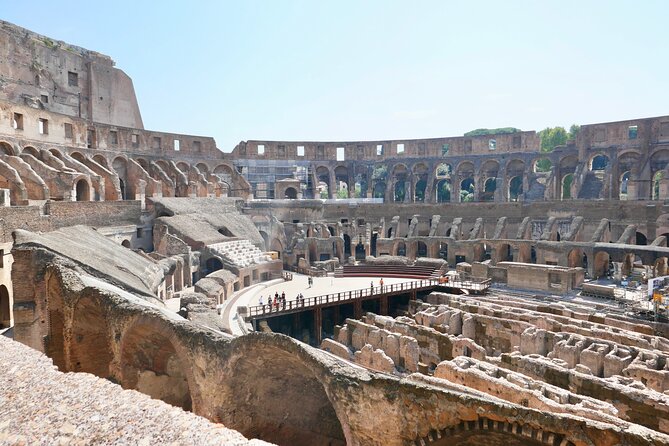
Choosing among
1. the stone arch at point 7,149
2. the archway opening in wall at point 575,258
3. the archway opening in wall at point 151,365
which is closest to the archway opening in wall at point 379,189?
the archway opening in wall at point 575,258

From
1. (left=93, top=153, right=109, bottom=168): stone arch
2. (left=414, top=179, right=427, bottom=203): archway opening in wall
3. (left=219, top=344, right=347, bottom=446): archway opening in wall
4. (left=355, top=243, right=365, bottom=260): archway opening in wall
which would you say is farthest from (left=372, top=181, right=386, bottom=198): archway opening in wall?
(left=219, top=344, right=347, bottom=446): archway opening in wall

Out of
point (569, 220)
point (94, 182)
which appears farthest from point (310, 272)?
point (569, 220)

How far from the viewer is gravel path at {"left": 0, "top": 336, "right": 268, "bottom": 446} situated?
520cm

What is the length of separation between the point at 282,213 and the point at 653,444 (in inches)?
1396

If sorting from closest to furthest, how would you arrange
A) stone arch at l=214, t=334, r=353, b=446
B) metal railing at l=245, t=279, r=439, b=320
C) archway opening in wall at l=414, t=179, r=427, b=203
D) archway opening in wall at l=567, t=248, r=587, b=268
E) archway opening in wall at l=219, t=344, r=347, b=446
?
stone arch at l=214, t=334, r=353, b=446 → archway opening in wall at l=219, t=344, r=347, b=446 → metal railing at l=245, t=279, r=439, b=320 → archway opening in wall at l=567, t=248, r=587, b=268 → archway opening in wall at l=414, t=179, r=427, b=203

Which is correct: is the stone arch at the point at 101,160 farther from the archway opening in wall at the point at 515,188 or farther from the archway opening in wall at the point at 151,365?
the archway opening in wall at the point at 515,188

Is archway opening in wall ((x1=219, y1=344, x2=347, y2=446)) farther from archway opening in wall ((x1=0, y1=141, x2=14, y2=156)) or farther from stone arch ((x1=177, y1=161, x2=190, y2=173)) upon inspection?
stone arch ((x1=177, y1=161, x2=190, y2=173))

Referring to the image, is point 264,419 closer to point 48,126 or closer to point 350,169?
point 48,126

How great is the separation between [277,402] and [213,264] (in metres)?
18.7

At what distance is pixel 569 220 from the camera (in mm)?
32375

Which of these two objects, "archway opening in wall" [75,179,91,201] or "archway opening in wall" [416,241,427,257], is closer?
"archway opening in wall" [75,179,91,201]

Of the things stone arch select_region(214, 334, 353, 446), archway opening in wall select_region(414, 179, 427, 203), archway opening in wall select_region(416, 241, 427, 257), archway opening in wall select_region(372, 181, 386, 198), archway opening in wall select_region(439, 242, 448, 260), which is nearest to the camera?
stone arch select_region(214, 334, 353, 446)

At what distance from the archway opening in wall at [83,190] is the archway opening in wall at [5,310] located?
39.5 feet

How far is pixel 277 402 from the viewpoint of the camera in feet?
36.6
